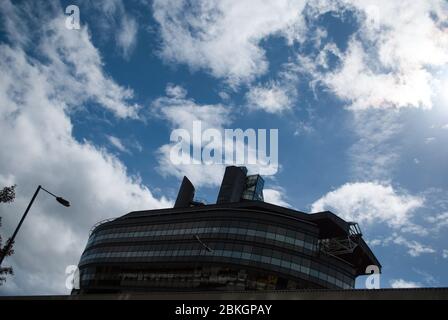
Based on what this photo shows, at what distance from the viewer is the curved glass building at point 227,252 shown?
52406 millimetres

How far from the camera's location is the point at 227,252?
179ft

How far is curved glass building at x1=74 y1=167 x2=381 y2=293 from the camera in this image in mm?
52406

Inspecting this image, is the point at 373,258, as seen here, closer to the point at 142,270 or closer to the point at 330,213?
the point at 330,213

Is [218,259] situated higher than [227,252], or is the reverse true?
[227,252]

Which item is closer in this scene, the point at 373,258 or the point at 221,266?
the point at 221,266

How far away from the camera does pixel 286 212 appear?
58562mm

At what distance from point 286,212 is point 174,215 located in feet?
71.3
